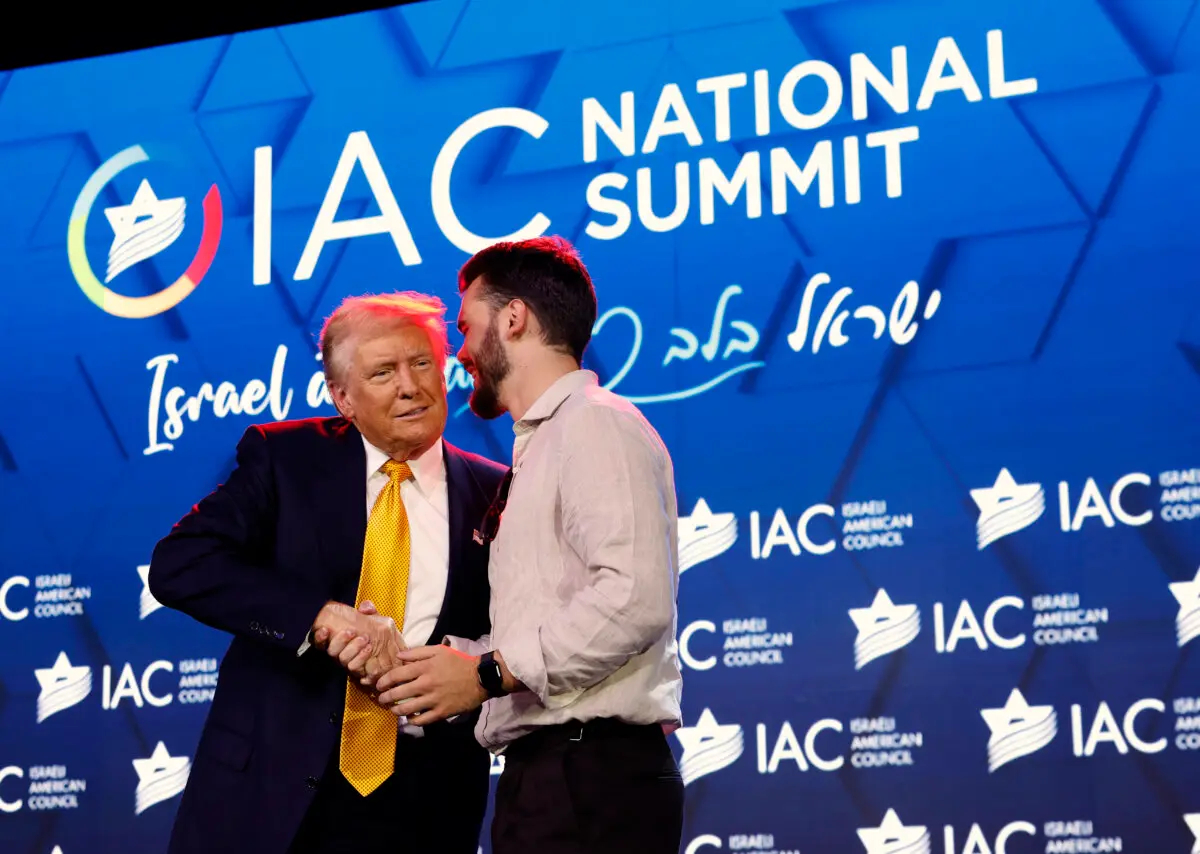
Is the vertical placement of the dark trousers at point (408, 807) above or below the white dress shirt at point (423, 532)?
below

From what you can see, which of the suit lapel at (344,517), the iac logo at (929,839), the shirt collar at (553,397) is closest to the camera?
the shirt collar at (553,397)

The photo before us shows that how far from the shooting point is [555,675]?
2.17m

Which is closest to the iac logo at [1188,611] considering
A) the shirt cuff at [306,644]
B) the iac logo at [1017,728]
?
the iac logo at [1017,728]

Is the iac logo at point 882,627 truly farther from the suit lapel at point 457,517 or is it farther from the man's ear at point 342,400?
the man's ear at point 342,400

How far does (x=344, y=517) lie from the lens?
2703 millimetres

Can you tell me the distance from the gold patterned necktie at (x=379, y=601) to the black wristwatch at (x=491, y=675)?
41 centimetres

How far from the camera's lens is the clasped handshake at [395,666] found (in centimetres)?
228

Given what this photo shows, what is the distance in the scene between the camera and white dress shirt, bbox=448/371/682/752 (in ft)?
7.11

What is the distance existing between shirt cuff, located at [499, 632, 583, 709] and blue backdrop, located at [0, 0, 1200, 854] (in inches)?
69.4

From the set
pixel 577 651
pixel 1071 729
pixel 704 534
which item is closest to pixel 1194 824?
pixel 1071 729

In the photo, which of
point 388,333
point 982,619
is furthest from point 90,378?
point 982,619

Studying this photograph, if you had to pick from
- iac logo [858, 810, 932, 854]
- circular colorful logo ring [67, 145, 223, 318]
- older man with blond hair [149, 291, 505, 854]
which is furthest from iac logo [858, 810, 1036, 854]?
circular colorful logo ring [67, 145, 223, 318]

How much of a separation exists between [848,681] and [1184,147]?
1607mm

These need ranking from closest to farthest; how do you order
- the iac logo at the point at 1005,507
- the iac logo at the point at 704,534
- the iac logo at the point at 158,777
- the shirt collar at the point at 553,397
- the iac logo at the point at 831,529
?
the shirt collar at the point at 553,397 → the iac logo at the point at 1005,507 → the iac logo at the point at 831,529 → the iac logo at the point at 704,534 → the iac logo at the point at 158,777
